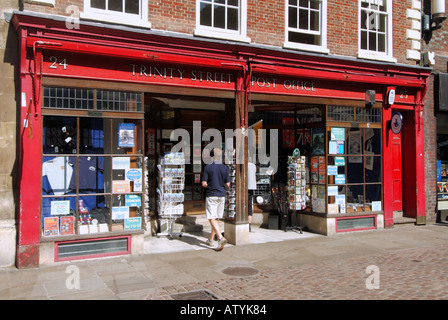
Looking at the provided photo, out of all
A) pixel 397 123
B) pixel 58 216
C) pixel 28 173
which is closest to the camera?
pixel 28 173

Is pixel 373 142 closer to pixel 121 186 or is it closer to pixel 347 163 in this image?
pixel 347 163

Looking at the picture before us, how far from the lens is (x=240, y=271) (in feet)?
23.2

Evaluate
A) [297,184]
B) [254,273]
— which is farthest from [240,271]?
[297,184]

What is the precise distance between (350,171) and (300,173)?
1.28 m

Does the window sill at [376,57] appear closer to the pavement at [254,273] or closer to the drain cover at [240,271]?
the pavement at [254,273]

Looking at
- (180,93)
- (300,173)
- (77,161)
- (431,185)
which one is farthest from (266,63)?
(431,185)

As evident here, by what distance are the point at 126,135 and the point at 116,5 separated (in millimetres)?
2575

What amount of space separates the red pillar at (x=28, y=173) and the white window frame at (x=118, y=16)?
129 centimetres

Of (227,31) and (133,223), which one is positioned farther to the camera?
(227,31)

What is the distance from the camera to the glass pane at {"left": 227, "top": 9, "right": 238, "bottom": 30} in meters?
9.41

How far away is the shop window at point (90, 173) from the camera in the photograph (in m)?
7.61

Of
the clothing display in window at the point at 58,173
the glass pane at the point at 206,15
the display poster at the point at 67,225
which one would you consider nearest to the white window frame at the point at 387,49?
the glass pane at the point at 206,15

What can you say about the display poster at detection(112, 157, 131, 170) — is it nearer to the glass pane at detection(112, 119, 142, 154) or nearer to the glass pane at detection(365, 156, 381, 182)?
the glass pane at detection(112, 119, 142, 154)

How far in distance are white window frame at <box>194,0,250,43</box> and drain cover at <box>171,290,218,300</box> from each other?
17.5ft
